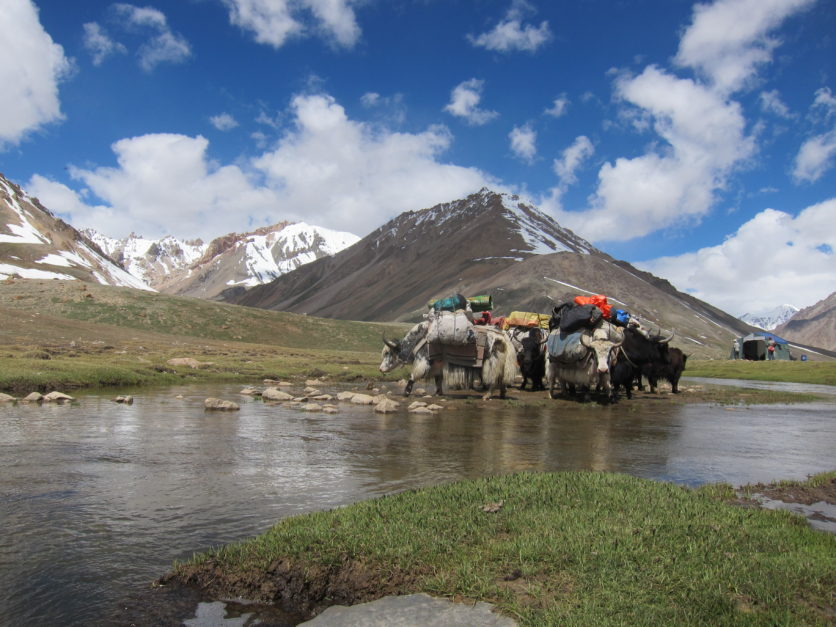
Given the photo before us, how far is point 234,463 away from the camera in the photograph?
8.90 metres

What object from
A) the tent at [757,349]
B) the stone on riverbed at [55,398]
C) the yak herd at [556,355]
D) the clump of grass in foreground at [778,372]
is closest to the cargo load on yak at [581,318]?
the yak herd at [556,355]

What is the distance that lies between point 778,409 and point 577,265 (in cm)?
11583

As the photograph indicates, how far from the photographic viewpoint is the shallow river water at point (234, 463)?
5.13 metres

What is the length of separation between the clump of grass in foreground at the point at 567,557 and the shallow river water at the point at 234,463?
3.10 feet

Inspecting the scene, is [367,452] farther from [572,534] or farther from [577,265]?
[577,265]

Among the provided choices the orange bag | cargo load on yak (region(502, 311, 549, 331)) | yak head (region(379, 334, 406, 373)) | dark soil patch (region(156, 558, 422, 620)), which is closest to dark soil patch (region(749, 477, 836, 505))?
dark soil patch (region(156, 558, 422, 620))

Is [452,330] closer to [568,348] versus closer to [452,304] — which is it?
[452,304]

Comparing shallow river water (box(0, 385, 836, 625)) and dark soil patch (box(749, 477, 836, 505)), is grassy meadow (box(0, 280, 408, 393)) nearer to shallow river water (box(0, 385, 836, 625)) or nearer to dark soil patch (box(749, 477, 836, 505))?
shallow river water (box(0, 385, 836, 625))

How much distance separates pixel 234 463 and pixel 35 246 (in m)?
163

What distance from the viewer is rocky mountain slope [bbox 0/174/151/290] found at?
125m

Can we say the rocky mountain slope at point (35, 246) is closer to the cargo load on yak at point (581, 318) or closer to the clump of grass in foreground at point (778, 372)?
the clump of grass in foreground at point (778, 372)

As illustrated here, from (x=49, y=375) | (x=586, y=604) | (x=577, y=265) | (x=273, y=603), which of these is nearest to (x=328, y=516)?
(x=273, y=603)

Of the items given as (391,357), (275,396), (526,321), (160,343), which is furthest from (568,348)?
(160,343)

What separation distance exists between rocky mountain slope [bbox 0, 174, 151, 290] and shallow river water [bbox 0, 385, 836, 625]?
329ft
